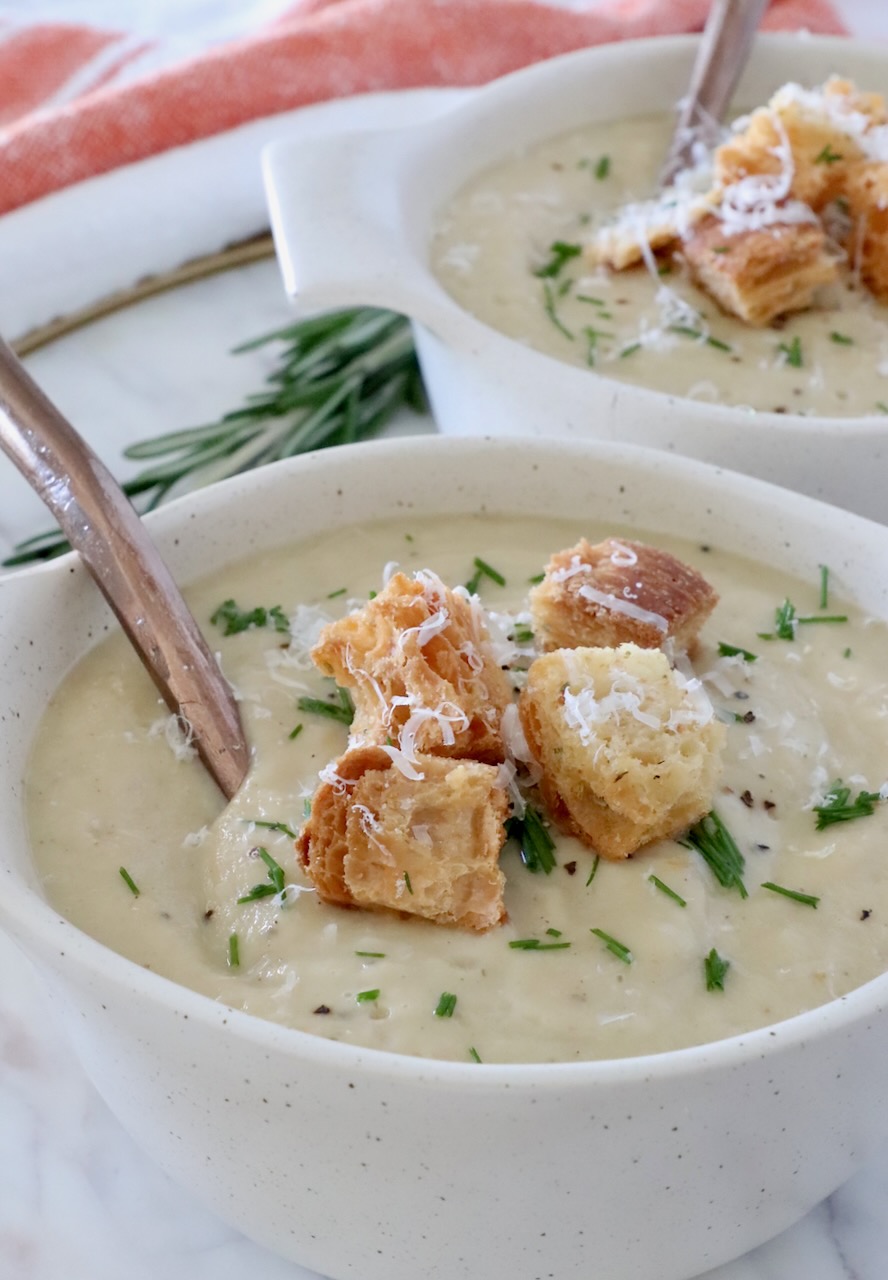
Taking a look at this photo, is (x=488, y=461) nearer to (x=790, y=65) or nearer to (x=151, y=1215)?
(x=151, y=1215)

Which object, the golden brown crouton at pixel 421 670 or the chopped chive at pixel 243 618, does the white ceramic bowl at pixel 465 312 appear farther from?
the golden brown crouton at pixel 421 670

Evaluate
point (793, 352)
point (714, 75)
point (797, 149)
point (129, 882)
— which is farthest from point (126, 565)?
point (714, 75)

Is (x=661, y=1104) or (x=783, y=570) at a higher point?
(x=661, y=1104)

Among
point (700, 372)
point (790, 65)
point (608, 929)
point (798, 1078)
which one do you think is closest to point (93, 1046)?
point (608, 929)

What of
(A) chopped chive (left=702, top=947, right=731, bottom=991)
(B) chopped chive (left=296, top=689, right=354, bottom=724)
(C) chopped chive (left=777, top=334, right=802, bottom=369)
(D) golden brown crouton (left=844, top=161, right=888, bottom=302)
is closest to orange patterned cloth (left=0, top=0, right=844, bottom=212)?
(D) golden brown crouton (left=844, top=161, right=888, bottom=302)

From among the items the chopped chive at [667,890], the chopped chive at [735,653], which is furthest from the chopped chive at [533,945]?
the chopped chive at [735,653]

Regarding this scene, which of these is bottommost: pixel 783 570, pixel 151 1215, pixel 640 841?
pixel 151 1215
